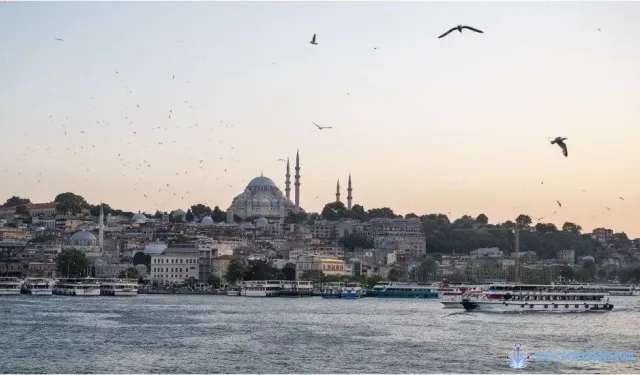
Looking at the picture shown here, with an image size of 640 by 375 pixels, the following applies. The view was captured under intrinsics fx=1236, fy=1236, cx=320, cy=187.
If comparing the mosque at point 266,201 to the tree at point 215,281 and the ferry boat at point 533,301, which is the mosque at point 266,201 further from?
the ferry boat at point 533,301

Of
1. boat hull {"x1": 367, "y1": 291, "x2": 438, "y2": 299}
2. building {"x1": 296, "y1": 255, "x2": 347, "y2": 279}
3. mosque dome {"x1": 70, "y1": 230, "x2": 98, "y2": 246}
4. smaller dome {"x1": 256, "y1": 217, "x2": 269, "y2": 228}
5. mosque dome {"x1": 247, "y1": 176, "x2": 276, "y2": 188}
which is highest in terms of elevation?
mosque dome {"x1": 247, "y1": 176, "x2": 276, "y2": 188}

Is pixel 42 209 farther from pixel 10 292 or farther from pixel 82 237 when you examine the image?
pixel 10 292

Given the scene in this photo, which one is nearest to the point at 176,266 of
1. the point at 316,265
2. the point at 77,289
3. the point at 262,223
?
the point at 316,265

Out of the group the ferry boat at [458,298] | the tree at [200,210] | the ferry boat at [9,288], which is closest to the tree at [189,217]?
the tree at [200,210]

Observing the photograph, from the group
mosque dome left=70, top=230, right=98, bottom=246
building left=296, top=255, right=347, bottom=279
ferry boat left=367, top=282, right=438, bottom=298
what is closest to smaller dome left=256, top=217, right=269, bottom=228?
mosque dome left=70, top=230, right=98, bottom=246

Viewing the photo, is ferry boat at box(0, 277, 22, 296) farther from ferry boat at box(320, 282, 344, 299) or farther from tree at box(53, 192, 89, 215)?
tree at box(53, 192, 89, 215)
